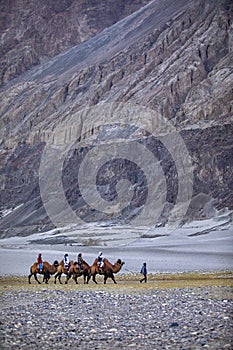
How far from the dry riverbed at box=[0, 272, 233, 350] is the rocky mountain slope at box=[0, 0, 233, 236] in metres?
60.4

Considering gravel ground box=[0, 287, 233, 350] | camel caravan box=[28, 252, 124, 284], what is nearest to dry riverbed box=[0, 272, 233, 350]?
gravel ground box=[0, 287, 233, 350]

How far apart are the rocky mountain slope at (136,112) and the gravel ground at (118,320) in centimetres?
6096

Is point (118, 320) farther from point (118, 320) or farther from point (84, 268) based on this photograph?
point (84, 268)

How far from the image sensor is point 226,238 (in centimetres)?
6738

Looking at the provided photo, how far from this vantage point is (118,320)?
44.4 ft

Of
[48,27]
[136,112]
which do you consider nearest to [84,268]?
[136,112]

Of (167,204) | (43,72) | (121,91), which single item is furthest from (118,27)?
(167,204)

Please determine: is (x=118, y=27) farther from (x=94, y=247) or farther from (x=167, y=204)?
(x=94, y=247)

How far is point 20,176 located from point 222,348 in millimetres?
106789

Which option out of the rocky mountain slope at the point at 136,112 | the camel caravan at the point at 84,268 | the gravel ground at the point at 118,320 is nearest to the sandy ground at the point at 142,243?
the rocky mountain slope at the point at 136,112

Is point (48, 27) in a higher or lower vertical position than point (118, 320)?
higher

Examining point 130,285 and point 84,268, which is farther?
point 84,268

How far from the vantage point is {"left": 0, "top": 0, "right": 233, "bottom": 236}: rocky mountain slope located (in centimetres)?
8744

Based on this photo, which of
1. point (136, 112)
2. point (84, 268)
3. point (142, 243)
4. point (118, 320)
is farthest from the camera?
point (136, 112)
